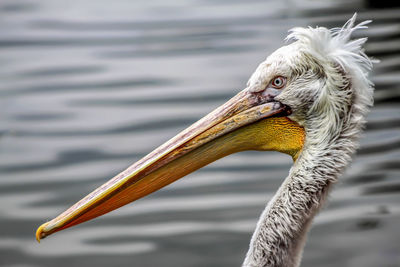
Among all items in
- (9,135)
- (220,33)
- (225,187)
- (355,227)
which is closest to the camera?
(355,227)

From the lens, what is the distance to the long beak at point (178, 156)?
2.89 m

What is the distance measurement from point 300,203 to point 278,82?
0.56 metres

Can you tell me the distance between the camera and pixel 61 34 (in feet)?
28.6

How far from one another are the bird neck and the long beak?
0.29m

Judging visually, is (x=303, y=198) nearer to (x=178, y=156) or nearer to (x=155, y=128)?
(x=178, y=156)

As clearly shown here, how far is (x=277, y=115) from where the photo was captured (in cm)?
292

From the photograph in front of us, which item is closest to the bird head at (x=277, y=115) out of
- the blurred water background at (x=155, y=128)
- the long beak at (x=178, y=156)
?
the long beak at (x=178, y=156)

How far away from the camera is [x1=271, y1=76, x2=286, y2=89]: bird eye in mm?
2842

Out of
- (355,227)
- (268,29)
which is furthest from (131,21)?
(355,227)

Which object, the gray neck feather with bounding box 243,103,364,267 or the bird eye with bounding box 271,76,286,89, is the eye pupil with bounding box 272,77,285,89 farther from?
the gray neck feather with bounding box 243,103,364,267

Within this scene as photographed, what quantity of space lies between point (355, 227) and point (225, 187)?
1.16 metres

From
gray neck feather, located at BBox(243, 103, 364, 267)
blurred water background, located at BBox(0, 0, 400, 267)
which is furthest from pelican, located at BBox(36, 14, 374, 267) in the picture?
blurred water background, located at BBox(0, 0, 400, 267)

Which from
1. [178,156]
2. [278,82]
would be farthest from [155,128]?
[278,82]

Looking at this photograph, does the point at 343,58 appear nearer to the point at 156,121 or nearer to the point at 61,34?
the point at 156,121
